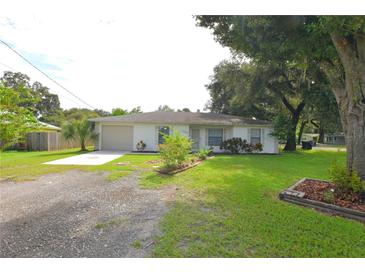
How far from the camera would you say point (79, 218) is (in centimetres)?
342

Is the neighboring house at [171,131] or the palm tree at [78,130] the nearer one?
the palm tree at [78,130]

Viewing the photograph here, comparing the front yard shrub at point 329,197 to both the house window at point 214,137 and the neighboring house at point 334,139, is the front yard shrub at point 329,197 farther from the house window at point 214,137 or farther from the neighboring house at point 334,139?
the neighboring house at point 334,139

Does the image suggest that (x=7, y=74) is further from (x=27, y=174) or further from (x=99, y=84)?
(x=27, y=174)

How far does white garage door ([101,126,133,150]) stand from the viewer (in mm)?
15695

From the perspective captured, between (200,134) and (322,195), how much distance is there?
11557 mm

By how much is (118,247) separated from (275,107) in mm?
23233

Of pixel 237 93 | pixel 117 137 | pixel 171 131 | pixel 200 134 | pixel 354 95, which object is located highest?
pixel 237 93

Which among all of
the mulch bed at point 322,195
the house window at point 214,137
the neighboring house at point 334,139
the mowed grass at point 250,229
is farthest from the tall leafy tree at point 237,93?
the neighboring house at point 334,139

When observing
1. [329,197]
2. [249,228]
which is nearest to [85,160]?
[249,228]

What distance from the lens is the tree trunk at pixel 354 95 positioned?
4.14 metres

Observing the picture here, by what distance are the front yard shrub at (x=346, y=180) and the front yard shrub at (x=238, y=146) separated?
1016 cm

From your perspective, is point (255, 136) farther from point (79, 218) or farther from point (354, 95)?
point (79, 218)

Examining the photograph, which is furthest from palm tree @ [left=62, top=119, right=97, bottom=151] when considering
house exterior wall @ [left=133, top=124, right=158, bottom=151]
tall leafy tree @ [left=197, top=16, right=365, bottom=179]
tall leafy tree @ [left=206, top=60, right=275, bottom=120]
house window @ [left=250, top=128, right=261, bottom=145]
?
house window @ [left=250, top=128, right=261, bottom=145]
